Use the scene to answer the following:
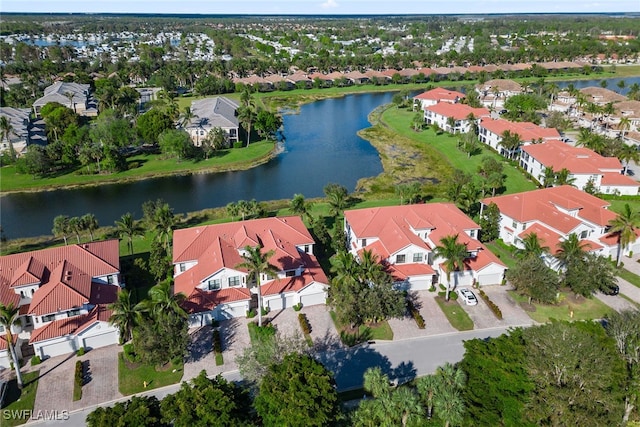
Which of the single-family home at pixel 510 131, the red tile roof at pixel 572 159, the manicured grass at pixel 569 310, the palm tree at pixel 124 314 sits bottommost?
the manicured grass at pixel 569 310

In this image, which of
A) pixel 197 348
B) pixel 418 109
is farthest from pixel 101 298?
pixel 418 109

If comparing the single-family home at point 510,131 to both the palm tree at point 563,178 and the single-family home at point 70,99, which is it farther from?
the single-family home at point 70,99

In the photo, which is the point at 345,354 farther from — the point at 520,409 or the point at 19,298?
the point at 19,298

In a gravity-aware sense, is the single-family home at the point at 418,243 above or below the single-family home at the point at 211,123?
below

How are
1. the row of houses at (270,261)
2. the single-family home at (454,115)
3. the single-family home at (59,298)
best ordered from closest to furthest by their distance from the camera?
the single-family home at (59,298) → the row of houses at (270,261) → the single-family home at (454,115)

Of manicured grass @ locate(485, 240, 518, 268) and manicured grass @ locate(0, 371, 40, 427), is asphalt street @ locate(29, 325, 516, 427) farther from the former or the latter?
manicured grass @ locate(485, 240, 518, 268)

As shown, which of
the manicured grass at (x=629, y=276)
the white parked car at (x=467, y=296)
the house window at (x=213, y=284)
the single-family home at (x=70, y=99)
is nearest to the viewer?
the house window at (x=213, y=284)

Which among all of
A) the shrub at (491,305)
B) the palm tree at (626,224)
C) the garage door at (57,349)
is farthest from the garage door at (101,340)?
the palm tree at (626,224)
